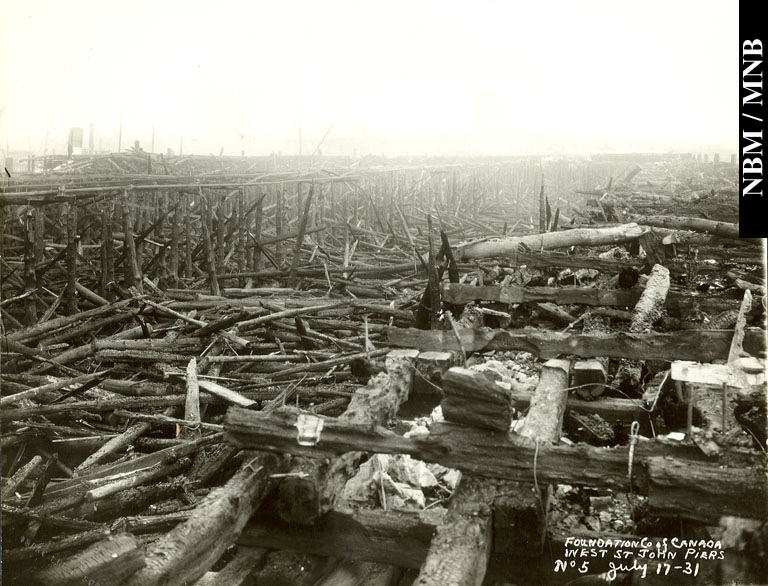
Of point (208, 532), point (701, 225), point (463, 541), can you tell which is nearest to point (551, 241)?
point (701, 225)

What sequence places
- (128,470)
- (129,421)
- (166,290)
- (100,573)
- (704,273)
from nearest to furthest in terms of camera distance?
(100,573) < (128,470) < (129,421) < (704,273) < (166,290)

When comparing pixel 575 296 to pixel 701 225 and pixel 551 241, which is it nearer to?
pixel 551 241

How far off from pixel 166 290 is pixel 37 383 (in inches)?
152

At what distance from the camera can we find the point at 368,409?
11.9ft

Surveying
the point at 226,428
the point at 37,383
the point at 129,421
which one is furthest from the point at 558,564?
the point at 37,383

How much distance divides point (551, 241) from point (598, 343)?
514 centimetres

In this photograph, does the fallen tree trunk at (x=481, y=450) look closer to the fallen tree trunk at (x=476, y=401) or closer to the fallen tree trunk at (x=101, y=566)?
the fallen tree trunk at (x=476, y=401)

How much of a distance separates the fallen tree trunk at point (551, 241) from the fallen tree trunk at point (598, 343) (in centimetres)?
389

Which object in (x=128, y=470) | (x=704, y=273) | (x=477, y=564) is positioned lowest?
(x=128, y=470)

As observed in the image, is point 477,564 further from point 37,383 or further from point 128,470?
point 37,383

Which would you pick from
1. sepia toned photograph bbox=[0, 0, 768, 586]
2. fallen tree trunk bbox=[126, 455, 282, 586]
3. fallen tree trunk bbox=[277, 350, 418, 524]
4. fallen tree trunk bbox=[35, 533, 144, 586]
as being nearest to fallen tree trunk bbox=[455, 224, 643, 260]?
sepia toned photograph bbox=[0, 0, 768, 586]

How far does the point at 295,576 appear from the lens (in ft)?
8.93

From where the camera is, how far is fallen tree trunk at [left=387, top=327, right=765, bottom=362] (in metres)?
4.41

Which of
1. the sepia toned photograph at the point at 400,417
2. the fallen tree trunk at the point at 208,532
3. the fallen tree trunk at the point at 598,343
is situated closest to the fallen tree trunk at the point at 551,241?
the sepia toned photograph at the point at 400,417
